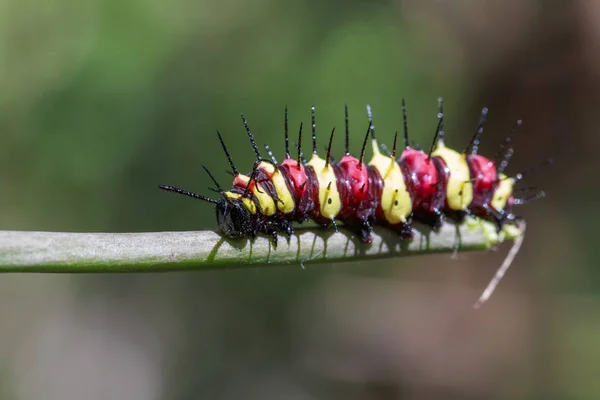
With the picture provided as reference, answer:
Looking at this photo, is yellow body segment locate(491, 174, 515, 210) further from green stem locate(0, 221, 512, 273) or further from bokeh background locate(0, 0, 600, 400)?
bokeh background locate(0, 0, 600, 400)

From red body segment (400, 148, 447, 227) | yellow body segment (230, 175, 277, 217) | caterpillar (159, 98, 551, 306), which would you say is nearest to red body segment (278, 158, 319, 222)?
caterpillar (159, 98, 551, 306)

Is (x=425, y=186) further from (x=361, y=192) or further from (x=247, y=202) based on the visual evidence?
(x=247, y=202)

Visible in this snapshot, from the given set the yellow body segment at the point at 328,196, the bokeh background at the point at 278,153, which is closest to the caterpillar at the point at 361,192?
the yellow body segment at the point at 328,196

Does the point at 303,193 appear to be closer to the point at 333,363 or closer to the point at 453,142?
the point at 333,363

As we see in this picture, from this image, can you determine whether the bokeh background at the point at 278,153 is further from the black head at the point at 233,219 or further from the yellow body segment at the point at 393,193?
the black head at the point at 233,219

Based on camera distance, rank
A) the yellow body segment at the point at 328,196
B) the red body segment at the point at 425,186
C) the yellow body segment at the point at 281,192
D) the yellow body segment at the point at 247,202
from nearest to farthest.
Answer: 1. the yellow body segment at the point at 247,202
2. the yellow body segment at the point at 281,192
3. the yellow body segment at the point at 328,196
4. the red body segment at the point at 425,186

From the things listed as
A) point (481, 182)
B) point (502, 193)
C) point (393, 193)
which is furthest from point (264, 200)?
point (502, 193)
